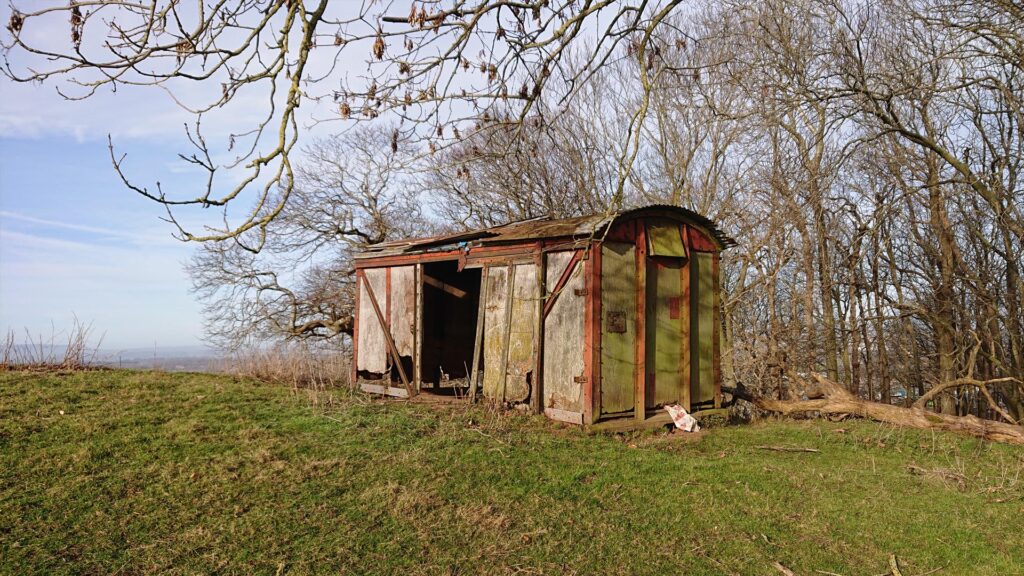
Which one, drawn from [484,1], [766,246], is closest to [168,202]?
[484,1]

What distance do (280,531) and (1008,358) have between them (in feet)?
49.5

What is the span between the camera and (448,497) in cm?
559

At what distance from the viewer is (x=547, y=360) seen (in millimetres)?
9203

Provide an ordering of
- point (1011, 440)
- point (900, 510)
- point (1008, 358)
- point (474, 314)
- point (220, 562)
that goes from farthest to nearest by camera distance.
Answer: point (1008, 358), point (474, 314), point (1011, 440), point (900, 510), point (220, 562)

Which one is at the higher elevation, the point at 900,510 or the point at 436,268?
the point at 436,268

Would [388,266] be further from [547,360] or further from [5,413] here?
[5,413]

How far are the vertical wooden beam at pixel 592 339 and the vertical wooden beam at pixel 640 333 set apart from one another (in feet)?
2.31

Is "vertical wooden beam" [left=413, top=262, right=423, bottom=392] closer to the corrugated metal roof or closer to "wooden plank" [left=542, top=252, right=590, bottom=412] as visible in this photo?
the corrugated metal roof

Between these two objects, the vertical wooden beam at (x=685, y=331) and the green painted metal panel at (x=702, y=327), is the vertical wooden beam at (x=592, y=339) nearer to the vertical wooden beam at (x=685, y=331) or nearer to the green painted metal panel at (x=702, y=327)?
the vertical wooden beam at (x=685, y=331)

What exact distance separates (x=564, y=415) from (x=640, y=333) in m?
1.56

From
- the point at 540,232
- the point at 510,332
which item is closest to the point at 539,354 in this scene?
Result: the point at 510,332

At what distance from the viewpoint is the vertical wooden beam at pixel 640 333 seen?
9.13m

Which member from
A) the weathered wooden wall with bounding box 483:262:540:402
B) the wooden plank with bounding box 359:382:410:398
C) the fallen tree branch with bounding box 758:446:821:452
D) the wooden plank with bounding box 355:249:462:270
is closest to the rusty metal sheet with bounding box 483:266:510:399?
the weathered wooden wall with bounding box 483:262:540:402

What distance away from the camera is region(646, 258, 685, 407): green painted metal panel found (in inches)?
373
